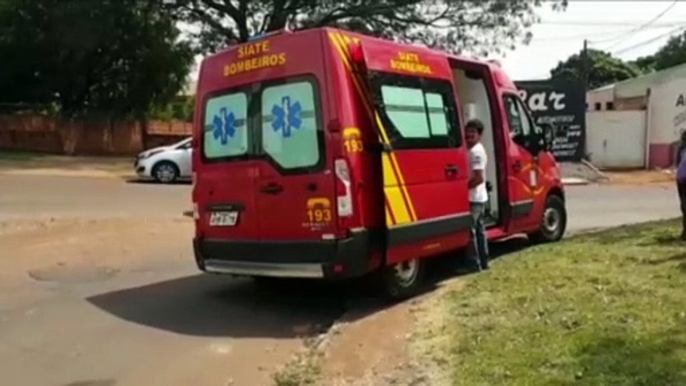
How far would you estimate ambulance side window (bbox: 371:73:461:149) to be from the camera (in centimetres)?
770

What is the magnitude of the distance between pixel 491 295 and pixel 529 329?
1.41 meters

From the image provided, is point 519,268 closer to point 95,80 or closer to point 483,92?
point 483,92

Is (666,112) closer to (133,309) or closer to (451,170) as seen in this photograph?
(451,170)

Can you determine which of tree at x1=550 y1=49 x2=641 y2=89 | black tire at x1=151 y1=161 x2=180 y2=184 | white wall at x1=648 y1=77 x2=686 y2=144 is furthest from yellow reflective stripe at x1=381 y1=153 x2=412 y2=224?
tree at x1=550 y1=49 x2=641 y2=89

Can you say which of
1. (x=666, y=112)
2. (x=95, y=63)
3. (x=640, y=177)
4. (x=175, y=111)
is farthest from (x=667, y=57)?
(x=95, y=63)

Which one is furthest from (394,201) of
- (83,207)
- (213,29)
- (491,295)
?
(213,29)

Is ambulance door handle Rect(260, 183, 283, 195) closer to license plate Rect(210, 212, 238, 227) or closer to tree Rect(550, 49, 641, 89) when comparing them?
license plate Rect(210, 212, 238, 227)

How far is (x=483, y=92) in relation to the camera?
996 cm

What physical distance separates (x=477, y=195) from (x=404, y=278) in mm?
1415

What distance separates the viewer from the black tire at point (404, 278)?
7988 mm

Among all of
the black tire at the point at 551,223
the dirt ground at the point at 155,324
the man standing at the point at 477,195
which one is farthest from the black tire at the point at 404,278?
the black tire at the point at 551,223

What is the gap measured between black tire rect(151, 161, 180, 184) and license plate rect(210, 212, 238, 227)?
48.1 ft

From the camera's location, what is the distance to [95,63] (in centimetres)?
3459

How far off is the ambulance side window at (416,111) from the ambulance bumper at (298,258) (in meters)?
1.13
